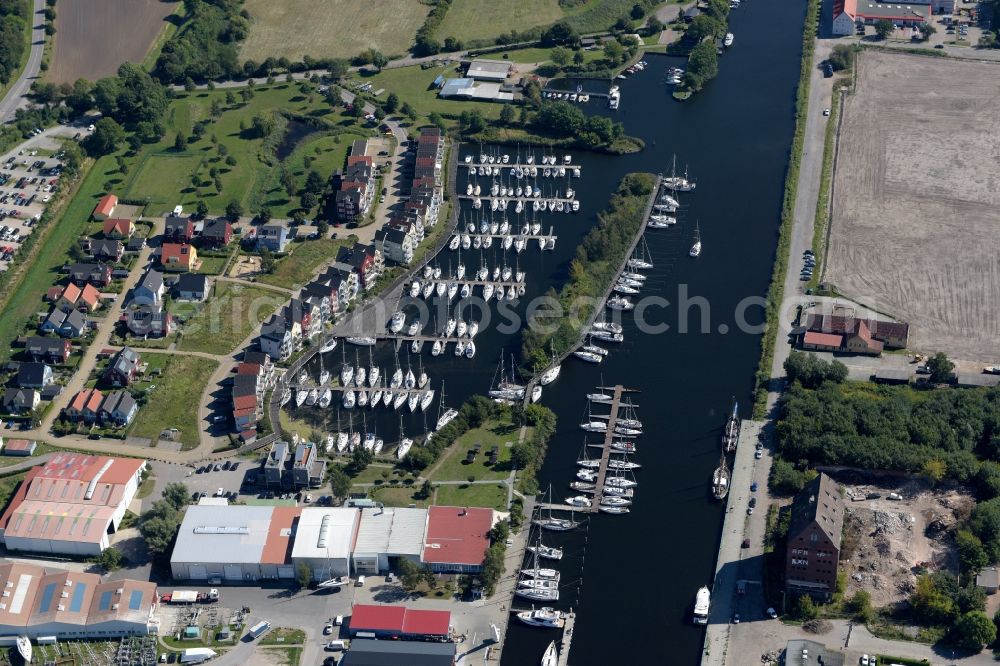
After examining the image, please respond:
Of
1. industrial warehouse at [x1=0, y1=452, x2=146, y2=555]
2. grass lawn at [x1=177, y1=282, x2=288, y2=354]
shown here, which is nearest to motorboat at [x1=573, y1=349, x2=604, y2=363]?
grass lawn at [x1=177, y1=282, x2=288, y2=354]

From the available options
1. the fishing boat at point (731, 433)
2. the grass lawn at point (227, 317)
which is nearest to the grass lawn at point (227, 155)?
the grass lawn at point (227, 317)

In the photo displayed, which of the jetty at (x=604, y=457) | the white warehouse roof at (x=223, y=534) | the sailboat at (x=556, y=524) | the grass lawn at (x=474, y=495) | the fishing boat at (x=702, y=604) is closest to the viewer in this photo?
the fishing boat at (x=702, y=604)

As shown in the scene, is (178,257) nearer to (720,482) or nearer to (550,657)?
(720,482)

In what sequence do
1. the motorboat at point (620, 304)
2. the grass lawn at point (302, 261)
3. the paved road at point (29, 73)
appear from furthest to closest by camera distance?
the paved road at point (29, 73), the grass lawn at point (302, 261), the motorboat at point (620, 304)

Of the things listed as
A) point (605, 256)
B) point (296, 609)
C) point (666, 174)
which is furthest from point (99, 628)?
point (666, 174)

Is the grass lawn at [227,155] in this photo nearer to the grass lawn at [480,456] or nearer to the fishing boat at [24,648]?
the grass lawn at [480,456]

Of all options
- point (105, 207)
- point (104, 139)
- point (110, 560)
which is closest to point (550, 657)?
point (110, 560)
